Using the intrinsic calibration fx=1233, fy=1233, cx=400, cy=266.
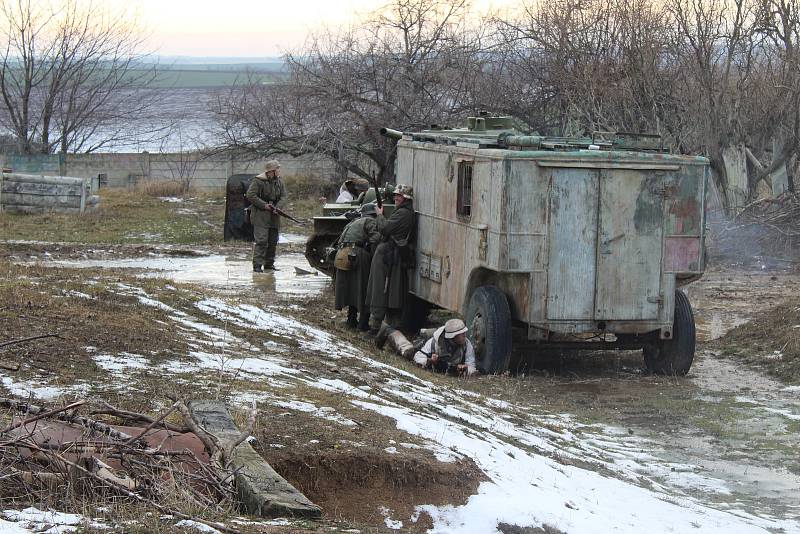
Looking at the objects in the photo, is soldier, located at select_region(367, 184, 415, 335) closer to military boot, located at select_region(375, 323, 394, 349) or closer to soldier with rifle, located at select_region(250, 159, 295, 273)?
military boot, located at select_region(375, 323, 394, 349)

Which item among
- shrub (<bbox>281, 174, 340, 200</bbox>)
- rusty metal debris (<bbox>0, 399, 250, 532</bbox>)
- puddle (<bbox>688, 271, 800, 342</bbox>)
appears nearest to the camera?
rusty metal debris (<bbox>0, 399, 250, 532</bbox>)

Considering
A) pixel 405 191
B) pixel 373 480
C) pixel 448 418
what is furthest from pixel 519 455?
pixel 405 191

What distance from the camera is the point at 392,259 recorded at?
13945mm

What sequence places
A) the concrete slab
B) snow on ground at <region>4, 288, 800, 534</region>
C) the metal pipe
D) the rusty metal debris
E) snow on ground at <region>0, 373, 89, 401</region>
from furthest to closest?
1. the metal pipe
2. snow on ground at <region>0, 373, 89, 401</region>
3. snow on ground at <region>4, 288, 800, 534</region>
4. the concrete slab
5. the rusty metal debris

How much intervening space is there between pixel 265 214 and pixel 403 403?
925 centimetres

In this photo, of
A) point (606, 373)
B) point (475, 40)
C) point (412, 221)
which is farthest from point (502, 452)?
point (475, 40)

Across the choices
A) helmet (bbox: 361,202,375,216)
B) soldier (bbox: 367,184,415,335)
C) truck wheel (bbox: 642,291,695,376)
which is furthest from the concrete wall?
truck wheel (bbox: 642,291,695,376)

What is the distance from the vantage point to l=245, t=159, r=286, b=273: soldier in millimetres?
18109

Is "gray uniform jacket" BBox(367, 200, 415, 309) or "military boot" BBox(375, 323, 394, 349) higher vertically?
"gray uniform jacket" BBox(367, 200, 415, 309)

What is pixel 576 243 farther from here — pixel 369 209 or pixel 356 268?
pixel 369 209

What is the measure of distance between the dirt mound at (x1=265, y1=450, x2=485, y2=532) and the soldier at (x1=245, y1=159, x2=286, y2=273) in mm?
11155

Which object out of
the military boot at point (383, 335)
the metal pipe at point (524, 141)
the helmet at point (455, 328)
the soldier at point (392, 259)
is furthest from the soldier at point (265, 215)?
the metal pipe at point (524, 141)

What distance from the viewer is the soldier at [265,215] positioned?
59.4 feet

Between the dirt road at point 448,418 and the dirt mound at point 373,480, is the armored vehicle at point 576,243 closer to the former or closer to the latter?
the dirt road at point 448,418
